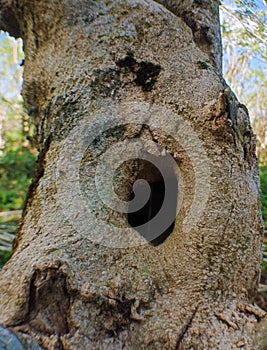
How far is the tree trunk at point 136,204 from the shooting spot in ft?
3.15

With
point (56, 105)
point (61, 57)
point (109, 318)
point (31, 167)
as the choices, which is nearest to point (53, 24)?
point (61, 57)

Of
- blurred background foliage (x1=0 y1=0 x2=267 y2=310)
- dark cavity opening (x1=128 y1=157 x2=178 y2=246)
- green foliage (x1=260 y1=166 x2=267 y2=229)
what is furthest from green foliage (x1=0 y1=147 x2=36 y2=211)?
dark cavity opening (x1=128 y1=157 x2=178 y2=246)

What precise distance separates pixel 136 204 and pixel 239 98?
6908 millimetres

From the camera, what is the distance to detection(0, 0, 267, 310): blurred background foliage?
2.26 meters

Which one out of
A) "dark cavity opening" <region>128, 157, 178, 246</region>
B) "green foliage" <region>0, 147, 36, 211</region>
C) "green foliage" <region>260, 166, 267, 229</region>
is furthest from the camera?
"green foliage" <region>0, 147, 36, 211</region>

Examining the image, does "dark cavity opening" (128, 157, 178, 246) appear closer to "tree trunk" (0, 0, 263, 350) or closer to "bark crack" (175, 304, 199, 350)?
"tree trunk" (0, 0, 263, 350)

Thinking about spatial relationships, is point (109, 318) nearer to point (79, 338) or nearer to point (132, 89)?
point (79, 338)

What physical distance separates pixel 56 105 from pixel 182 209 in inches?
22.4

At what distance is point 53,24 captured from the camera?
1.52 metres

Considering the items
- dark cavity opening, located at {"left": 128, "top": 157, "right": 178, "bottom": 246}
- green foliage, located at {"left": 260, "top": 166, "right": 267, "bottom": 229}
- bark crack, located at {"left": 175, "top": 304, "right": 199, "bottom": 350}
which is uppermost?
green foliage, located at {"left": 260, "top": 166, "right": 267, "bottom": 229}

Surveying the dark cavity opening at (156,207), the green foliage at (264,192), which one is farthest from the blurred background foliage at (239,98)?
the dark cavity opening at (156,207)

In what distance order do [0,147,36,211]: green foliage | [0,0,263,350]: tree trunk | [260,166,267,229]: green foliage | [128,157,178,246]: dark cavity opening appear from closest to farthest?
[0,0,263,350]: tree trunk, [128,157,178,246]: dark cavity opening, [260,166,267,229]: green foliage, [0,147,36,211]: green foliage

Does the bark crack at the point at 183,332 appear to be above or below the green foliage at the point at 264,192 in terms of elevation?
below

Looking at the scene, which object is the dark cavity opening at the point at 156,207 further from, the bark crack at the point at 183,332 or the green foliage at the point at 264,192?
the green foliage at the point at 264,192
